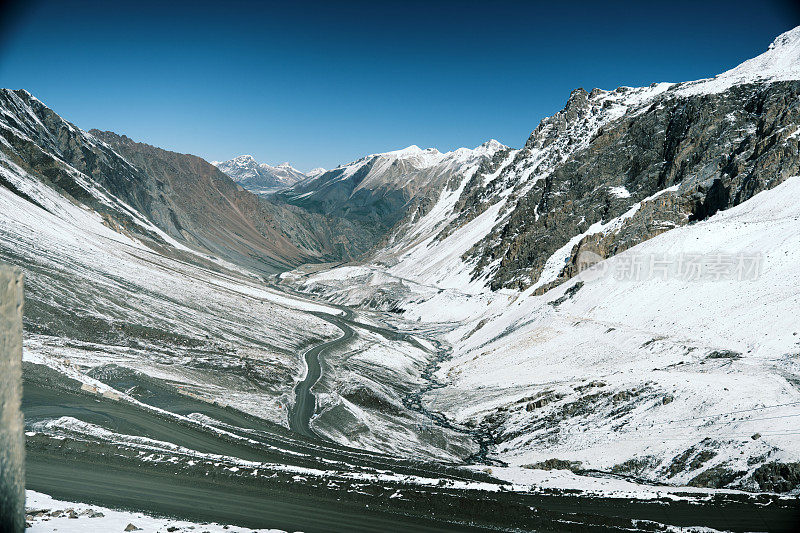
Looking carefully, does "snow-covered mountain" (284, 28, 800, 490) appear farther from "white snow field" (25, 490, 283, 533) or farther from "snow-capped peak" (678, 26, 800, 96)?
"white snow field" (25, 490, 283, 533)

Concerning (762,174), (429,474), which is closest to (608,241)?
(762,174)

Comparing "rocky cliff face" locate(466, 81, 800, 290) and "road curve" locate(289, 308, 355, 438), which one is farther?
"rocky cliff face" locate(466, 81, 800, 290)

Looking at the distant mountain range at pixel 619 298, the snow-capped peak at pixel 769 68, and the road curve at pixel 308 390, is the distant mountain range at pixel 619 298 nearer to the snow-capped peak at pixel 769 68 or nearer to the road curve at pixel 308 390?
the snow-capped peak at pixel 769 68

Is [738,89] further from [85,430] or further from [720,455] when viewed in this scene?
[85,430]

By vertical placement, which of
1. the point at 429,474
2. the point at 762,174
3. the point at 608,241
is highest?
the point at 762,174

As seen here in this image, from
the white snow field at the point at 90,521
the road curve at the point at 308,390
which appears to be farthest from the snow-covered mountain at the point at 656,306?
the white snow field at the point at 90,521

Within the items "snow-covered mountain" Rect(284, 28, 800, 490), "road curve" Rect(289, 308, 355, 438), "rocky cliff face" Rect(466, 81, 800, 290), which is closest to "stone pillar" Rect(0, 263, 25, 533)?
"snow-covered mountain" Rect(284, 28, 800, 490)
